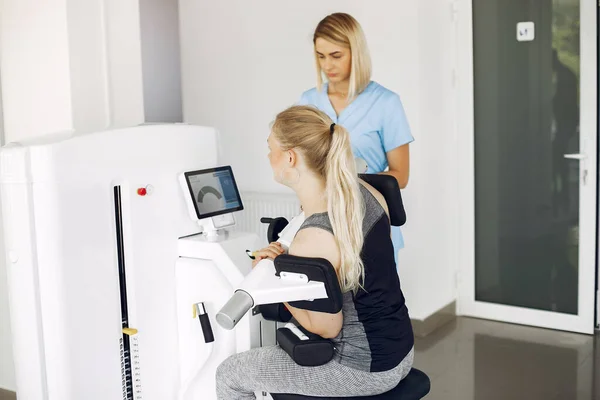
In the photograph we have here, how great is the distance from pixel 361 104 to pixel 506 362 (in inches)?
59.8

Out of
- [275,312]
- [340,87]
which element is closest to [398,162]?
[340,87]

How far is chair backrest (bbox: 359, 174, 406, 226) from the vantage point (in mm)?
2363

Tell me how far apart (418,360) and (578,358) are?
82cm

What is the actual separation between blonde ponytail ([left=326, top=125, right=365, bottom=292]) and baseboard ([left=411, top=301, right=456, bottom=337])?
2.25 meters

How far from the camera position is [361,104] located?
3.52 m

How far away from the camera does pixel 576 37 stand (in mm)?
4051

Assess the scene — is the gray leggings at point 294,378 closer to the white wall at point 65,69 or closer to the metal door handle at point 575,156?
the white wall at point 65,69

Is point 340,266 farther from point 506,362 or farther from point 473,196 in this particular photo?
point 473,196

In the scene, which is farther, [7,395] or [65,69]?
[7,395]

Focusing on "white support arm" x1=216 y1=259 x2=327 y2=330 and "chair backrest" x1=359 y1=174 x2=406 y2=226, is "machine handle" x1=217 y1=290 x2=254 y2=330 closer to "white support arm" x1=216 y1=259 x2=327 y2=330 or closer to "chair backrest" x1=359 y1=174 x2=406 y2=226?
"white support arm" x1=216 y1=259 x2=327 y2=330

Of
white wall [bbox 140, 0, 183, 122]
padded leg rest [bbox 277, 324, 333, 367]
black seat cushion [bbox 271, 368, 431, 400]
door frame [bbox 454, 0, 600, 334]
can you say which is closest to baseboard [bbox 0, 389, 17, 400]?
black seat cushion [bbox 271, 368, 431, 400]

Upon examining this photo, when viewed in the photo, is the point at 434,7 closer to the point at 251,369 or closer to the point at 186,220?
the point at 186,220

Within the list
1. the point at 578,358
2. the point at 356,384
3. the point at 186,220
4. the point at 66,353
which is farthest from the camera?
the point at 578,358

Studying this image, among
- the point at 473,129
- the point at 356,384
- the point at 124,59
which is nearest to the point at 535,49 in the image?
the point at 473,129
